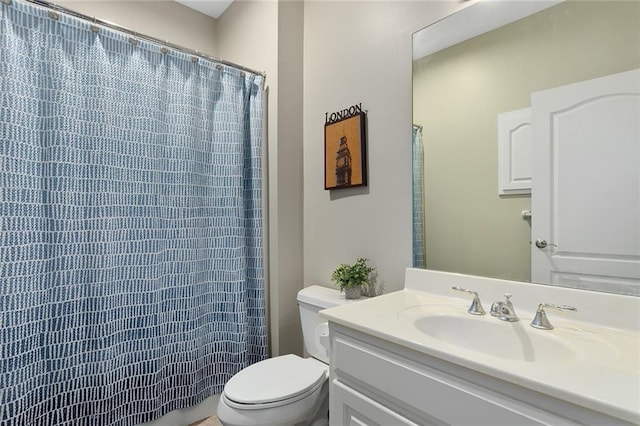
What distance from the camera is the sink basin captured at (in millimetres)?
876

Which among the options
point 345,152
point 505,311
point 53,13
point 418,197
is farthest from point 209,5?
point 505,311

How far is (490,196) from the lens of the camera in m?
1.19

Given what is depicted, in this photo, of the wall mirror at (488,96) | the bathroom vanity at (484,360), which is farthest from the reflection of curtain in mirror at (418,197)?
the bathroom vanity at (484,360)

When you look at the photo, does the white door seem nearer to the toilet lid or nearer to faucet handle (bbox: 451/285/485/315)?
faucet handle (bbox: 451/285/485/315)

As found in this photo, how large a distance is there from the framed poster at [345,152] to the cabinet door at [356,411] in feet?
3.07

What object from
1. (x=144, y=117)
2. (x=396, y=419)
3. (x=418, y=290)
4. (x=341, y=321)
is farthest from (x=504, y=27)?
(x=144, y=117)

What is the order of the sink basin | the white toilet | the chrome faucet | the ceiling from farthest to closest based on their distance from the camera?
1. the ceiling
2. the white toilet
3. the chrome faucet
4. the sink basin

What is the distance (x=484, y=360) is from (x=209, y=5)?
8.89 ft

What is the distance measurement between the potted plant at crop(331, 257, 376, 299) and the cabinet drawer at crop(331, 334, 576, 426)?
0.48 metres

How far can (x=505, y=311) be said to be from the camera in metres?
1.03

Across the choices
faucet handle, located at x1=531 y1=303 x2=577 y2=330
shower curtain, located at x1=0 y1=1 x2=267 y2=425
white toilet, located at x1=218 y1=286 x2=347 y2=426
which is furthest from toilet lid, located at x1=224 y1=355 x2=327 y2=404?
faucet handle, located at x1=531 y1=303 x2=577 y2=330

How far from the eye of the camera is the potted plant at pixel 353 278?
5.00 ft

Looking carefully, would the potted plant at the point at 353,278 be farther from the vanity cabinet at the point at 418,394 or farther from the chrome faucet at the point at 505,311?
the chrome faucet at the point at 505,311

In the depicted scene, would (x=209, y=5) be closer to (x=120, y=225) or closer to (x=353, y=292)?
(x=120, y=225)
